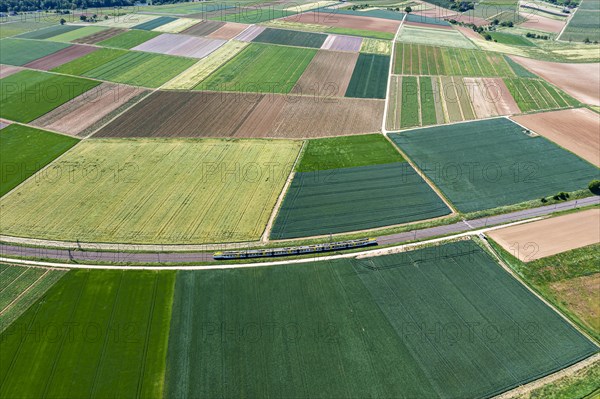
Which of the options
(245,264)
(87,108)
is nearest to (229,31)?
(87,108)

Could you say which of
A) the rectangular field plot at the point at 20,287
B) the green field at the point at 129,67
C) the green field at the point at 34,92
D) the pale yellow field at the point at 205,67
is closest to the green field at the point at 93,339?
the rectangular field plot at the point at 20,287

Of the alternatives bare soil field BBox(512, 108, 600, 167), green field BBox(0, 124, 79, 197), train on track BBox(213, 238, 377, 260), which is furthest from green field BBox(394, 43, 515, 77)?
green field BBox(0, 124, 79, 197)

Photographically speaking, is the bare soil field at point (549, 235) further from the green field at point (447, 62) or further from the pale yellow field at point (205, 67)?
the pale yellow field at point (205, 67)

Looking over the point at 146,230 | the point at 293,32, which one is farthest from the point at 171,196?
the point at 293,32

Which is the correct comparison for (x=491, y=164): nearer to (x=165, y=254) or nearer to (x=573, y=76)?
(x=165, y=254)

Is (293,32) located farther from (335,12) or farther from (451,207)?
(451,207)

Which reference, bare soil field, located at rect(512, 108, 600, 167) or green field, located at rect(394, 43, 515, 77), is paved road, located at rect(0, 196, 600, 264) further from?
green field, located at rect(394, 43, 515, 77)
